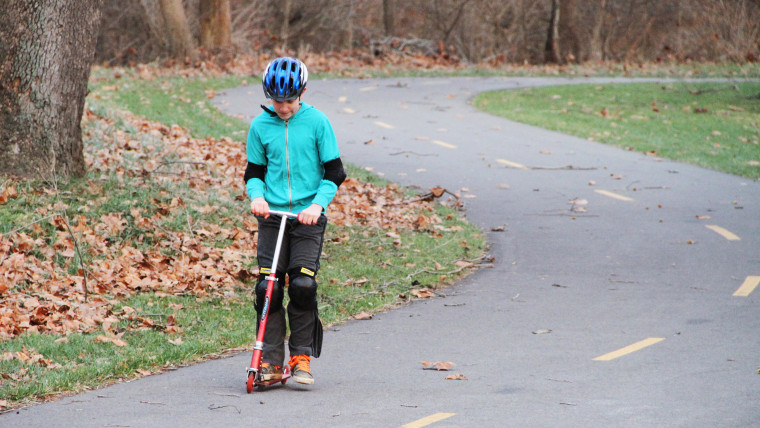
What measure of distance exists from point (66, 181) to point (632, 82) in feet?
65.9

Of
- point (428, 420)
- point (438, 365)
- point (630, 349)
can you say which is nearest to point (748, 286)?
point (630, 349)

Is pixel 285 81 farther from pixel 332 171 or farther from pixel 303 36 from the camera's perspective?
pixel 303 36

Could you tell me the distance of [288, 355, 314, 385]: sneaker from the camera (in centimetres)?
553

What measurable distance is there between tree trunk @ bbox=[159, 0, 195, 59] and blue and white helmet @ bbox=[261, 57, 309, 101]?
22.2 m

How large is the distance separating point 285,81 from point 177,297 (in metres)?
3.08

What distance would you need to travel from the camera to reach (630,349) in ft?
21.7

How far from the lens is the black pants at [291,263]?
5.55m

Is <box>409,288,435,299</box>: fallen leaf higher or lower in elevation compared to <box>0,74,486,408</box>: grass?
lower

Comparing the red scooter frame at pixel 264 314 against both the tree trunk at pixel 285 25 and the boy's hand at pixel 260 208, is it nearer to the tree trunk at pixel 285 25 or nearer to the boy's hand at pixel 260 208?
the boy's hand at pixel 260 208

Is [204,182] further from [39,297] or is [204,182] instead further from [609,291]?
[609,291]

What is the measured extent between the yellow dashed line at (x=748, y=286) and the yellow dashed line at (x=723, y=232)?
1733 millimetres

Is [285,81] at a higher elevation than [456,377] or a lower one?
higher

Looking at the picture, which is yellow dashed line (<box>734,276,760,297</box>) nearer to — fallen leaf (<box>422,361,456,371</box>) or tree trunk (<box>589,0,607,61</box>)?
fallen leaf (<box>422,361,456,371</box>)

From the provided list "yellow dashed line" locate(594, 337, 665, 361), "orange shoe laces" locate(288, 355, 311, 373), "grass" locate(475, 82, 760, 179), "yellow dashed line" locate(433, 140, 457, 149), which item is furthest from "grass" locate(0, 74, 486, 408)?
"grass" locate(475, 82, 760, 179)
